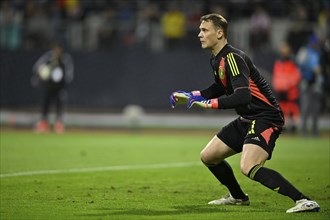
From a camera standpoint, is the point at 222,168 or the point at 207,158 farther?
the point at 222,168

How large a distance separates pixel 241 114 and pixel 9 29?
19.7m

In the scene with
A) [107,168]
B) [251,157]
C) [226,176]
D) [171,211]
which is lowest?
[107,168]

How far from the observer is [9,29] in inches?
1103

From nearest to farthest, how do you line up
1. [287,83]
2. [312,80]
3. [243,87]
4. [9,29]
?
[243,87], [312,80], [287,83], [9,29]

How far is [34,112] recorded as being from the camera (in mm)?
28531

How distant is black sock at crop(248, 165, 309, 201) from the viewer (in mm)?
8992

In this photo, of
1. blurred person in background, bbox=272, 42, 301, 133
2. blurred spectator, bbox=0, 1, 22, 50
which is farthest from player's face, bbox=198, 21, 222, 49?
blurred spectator, bbox=0, 1, 22, 50

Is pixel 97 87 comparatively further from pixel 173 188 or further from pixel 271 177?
pixel 271 177

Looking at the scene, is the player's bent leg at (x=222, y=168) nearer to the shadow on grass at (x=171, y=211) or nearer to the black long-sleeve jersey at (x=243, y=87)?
the shadow on grass at (x=171, y=211)

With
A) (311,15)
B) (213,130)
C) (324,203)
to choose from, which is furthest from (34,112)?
(324,203)

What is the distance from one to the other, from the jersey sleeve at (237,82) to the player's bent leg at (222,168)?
87cm

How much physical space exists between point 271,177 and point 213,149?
95 centimetres

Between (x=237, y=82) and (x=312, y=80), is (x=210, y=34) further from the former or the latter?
(x=312, y=80)

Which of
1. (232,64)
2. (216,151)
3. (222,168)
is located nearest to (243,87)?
(232,64)
